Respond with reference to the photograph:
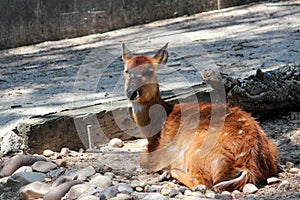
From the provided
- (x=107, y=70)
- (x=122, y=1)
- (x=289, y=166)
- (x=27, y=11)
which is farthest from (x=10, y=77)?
(x=289, y=166)

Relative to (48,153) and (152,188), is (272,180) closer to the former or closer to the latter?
(152,188)

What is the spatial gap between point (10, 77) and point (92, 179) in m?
3.83

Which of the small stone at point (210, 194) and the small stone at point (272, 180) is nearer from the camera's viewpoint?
the small stone at point (210, 194)

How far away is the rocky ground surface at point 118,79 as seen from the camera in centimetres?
398

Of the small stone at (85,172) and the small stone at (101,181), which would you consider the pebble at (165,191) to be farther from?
the small stone at (85,172)

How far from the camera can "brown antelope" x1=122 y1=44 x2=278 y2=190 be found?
3.95 metres

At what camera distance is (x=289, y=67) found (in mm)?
5332

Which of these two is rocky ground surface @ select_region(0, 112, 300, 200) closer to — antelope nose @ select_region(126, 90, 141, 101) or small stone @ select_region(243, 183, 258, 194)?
small stone @ select_region(243, 183, 258, 194)

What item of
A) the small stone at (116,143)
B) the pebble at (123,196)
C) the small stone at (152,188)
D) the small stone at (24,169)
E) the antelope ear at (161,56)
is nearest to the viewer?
the pebble at (123,196)

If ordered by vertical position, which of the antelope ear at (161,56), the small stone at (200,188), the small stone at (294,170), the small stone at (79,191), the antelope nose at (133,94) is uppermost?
the antelope ear at (161,56)

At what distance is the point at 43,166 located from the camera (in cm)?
434

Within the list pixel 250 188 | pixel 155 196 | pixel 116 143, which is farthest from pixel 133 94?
pixel 250 188

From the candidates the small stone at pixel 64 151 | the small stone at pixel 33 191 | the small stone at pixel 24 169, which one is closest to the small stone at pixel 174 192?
A: the small stone at pixel 33 191

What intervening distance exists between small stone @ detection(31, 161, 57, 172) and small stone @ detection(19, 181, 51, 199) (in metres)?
0.29
